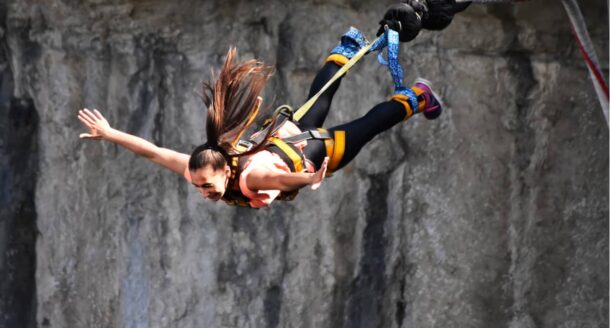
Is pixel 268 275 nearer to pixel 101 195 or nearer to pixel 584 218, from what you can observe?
pixel 101 195

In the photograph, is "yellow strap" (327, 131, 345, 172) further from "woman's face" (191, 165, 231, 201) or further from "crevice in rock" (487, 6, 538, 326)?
"crevice in rock" (487, 6, 538, 326)

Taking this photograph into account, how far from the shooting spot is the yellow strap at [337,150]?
221 inches

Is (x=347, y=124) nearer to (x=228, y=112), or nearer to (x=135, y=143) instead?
(x=228, y=112)

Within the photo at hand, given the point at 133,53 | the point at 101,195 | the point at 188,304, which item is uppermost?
the point at 133,53

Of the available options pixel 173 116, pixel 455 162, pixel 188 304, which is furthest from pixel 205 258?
pixel 455 162

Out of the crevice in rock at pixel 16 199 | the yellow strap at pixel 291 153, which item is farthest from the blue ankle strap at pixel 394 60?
the crevice in rock at pixel 16 199

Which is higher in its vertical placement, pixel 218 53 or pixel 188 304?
pixel 218 53

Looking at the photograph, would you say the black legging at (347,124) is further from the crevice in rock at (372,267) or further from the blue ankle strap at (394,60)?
the crevice in rock at (372,267)

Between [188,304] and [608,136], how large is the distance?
84.6 inches

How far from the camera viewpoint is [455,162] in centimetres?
720

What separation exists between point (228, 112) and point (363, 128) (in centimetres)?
65

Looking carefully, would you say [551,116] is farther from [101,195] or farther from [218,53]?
[101,195]

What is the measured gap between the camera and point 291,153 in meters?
5.41

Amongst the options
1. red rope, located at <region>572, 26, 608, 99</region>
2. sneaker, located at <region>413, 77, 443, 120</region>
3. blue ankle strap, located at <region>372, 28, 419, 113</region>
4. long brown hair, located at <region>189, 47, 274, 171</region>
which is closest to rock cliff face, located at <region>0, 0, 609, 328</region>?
red rope, located at <region>572, 26, 608, 99</region>
